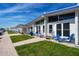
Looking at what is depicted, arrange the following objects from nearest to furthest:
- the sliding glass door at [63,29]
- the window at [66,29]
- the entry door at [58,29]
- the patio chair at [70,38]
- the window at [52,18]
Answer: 1. the patio chair at [70,38]
2. the window at [66,29]
3. the sliding glass door at [63,29]
4. the entry door at [58,29]
5. the window at [52,18]

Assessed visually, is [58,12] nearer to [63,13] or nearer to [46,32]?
[63,13]

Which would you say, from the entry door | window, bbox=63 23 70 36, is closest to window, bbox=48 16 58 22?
the entry door

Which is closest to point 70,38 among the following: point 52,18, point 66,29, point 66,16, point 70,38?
point 70,38

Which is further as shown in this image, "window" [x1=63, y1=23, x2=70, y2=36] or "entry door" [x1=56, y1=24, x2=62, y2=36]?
"entry door" [x1=56, y1=24, x2=62, y2=36]

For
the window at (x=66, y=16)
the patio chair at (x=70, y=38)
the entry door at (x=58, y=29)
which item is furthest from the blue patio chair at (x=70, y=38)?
the entry door at (x=58, y=29)

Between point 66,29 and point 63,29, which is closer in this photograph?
point 66,29

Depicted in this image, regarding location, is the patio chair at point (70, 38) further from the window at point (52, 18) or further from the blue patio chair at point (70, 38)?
the window at point (52, 18)

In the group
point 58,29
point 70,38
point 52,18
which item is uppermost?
point 52,18

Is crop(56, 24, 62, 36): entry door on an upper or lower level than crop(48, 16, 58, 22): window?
lower

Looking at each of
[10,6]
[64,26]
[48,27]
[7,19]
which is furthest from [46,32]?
[10,6]

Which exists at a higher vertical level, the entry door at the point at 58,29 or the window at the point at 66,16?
the window at the point at 66,16

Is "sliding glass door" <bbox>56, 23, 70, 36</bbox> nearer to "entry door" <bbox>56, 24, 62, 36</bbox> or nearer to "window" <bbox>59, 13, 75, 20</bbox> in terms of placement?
"entry door" <bbox>56, 24, 62, 36</bbox>

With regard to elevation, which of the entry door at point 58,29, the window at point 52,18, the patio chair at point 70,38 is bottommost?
the patio chair at point 70,38

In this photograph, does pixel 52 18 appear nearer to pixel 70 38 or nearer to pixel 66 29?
pixel 66 29
